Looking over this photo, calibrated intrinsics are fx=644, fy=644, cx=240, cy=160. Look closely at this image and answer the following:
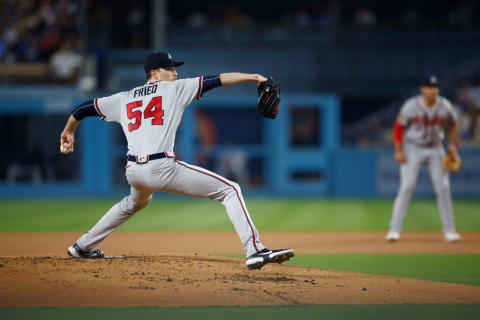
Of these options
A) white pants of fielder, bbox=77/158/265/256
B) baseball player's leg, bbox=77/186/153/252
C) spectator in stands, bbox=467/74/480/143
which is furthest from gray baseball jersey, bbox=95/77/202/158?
spectator in stands, bbox=467/74/480/143

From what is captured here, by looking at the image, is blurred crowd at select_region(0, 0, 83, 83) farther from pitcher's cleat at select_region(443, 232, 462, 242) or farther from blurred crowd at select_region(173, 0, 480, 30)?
pitcher's cleat at select_region(443, 232, 462, 242)

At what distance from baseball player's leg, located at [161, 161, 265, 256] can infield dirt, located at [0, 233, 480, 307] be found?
0.33 metres

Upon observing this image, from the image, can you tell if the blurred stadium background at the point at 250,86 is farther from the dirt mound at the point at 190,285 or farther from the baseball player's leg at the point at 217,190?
the baseball player's leg at the point at 217,190

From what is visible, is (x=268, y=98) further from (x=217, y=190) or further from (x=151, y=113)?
(x=151, y=113)

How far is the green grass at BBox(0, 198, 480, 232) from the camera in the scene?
1134 cm

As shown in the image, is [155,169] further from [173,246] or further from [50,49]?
[50,49]

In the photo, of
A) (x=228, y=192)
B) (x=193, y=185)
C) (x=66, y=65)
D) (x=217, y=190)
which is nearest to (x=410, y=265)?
(x=228, y=192)

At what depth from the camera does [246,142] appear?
76.7ft

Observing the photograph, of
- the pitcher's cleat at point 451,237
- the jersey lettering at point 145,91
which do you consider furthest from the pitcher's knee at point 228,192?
the pitcher's cleat at point 451,237

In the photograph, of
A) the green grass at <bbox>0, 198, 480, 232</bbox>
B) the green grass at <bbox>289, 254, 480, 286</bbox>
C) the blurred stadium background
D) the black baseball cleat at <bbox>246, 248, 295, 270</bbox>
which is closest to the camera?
the black baseball cleat at <bbox>246, 248, 295, 270</bbox>

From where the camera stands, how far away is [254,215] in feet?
44.5

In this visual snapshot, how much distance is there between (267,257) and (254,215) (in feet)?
26.4

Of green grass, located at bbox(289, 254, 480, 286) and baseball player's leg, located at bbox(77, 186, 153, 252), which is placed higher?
baseball player's leg, located at bbox(77, 186, 153, 252)

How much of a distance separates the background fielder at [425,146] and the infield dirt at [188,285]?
9.70 ft
